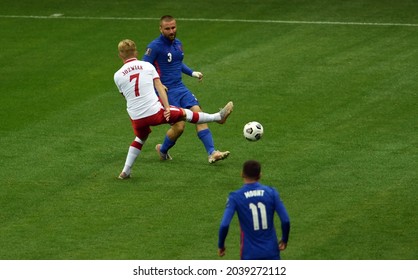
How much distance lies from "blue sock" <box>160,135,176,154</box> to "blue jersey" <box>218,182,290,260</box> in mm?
6978

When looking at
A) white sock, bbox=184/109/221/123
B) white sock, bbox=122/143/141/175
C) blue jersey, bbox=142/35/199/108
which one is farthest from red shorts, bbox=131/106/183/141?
blue jersey, bbox=142/35/199/108

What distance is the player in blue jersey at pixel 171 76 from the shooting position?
21.4 metres

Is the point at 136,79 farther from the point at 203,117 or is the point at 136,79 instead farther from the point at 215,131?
the point at 215,131

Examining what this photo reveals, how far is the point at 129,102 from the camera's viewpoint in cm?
2012

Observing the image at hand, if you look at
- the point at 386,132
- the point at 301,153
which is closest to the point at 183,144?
the point at 301,153

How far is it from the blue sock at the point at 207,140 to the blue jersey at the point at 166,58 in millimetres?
1028

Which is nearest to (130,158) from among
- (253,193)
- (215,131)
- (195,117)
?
(195,117)

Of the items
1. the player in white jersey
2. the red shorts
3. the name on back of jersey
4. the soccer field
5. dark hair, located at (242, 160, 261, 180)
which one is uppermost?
dark hair, located at (242, 160, 261, 180)

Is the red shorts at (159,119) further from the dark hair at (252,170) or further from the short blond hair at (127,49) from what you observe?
the dark hair at (252,170)

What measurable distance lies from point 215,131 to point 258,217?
9196 mm

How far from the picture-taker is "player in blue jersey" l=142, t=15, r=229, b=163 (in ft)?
70.1

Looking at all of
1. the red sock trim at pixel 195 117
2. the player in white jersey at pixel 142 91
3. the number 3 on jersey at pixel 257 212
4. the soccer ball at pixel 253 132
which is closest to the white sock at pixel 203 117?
the red sock trim at pixel 195 117

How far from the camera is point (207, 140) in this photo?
21.4 m

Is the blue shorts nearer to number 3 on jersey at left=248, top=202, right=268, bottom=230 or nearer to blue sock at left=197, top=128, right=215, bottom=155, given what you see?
blue sock at left=197, top=128, right=215, bottom=155
